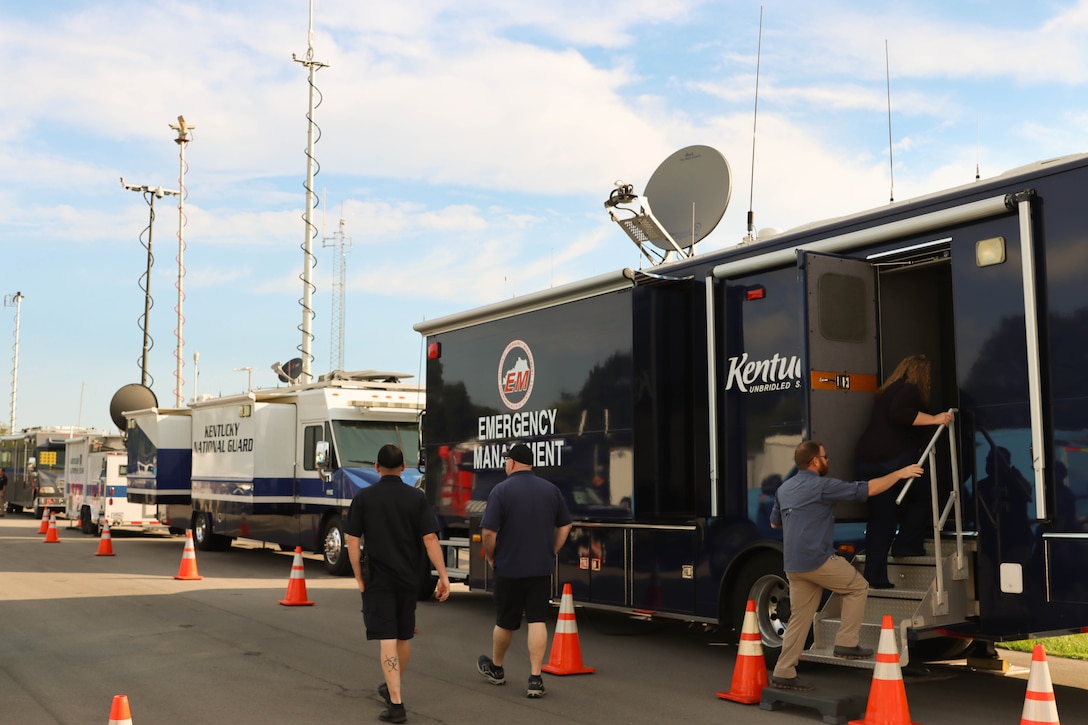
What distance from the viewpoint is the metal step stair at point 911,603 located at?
7.40 meters

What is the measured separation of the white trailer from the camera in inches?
1063

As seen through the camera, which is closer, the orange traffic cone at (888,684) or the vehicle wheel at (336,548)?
the orange traffic cone at (888,684)

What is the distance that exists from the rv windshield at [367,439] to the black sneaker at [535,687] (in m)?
9.82

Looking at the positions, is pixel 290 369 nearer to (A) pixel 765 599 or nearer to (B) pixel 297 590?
(B) pixel 297 590

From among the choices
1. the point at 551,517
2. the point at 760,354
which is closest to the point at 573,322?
the point at 760,354

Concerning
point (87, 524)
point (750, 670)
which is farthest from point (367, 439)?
point (87, 524)

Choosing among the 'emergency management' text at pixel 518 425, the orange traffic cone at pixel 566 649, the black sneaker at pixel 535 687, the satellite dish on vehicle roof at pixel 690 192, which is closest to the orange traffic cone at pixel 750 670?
the black sneaker at pixel 535 687

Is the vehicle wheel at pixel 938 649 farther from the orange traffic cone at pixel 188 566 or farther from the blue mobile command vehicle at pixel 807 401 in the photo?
the orange traffic cone at pixel 188 566

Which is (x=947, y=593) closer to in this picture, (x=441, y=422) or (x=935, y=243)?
(x=935, y=243)

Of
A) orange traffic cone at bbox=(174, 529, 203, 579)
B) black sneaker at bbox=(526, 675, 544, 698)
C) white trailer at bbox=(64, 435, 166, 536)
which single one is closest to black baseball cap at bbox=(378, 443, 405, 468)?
black sneaker at bbox=(526, 675, 544, 698)

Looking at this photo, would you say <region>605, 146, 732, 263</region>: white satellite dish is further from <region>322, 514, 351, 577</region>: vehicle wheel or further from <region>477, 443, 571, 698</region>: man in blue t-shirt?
<region>322, 514, 351, 577</region>: vehicle wheel

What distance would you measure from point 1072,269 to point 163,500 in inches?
809

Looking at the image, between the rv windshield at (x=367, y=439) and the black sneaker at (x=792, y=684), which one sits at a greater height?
→ the rv windshield at (x=367, y=439)

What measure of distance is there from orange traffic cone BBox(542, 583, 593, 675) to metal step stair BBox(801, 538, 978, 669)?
1918mm
